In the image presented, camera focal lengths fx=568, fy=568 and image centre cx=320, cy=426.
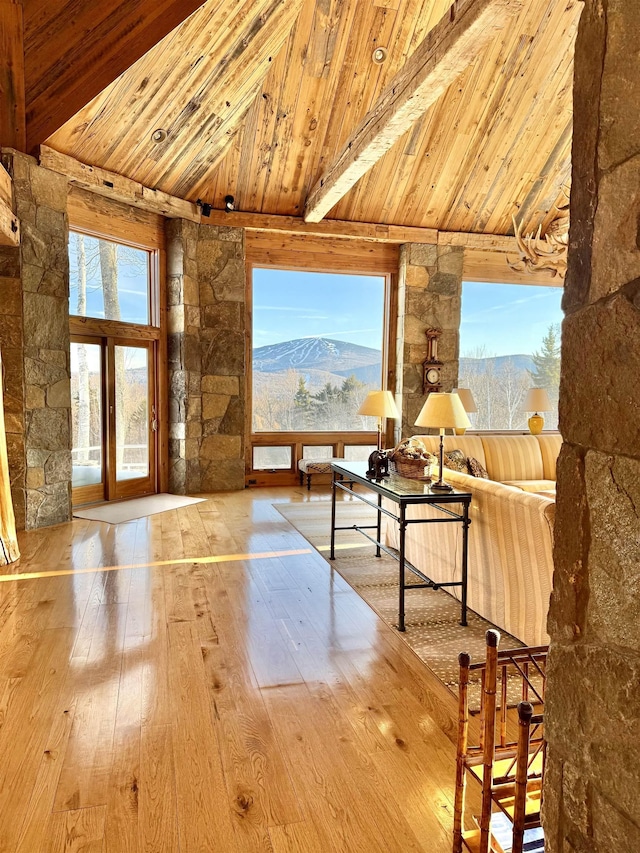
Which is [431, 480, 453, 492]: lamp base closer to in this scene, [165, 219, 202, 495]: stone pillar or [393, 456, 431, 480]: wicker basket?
[393, 456, 431, 480]: wicker basket

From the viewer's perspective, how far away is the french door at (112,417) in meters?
6.54

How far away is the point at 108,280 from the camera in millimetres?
6734

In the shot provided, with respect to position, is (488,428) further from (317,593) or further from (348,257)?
(317,593)

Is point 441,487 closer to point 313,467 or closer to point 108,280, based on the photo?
point 313,467

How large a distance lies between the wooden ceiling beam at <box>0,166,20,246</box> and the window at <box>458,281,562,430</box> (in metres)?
6.21

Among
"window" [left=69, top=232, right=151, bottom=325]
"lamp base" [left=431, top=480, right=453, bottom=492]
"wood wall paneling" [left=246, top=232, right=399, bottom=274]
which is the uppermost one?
"wood wall paneling" [left=246, top=232, right=399, bottom=274]

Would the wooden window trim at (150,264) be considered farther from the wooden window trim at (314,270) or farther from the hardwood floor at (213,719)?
the hardwood floor at (213,719)

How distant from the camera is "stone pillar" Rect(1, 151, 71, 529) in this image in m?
5.20

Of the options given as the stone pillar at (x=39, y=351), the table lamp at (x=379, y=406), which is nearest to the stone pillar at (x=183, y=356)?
the stone pillar at (x=39, y=351)

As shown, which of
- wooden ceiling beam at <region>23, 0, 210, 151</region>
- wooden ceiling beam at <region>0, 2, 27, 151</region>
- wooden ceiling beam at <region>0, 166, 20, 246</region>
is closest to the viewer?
wooden ceiling beam at <region>0, 166, 20, 246</region>

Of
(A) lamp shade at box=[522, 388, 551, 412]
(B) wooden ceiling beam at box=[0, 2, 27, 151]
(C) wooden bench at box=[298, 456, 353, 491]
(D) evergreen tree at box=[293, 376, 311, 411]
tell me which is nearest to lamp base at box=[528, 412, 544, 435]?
(A) lamp shade at box=[522, 388, 551, 412]

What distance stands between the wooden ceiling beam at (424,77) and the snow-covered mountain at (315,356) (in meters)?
2.39

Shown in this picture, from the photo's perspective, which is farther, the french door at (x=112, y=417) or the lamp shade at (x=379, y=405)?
the french door at (x=112, y=417)

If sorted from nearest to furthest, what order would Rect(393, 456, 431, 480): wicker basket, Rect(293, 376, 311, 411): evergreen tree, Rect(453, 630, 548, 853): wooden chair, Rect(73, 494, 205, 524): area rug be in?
Rect(453, 630, 548, 853): wooden chair
Rect(393, 456, 431, 480): wicker basket
Rect(73, 494, 205, 524): area rug
Rect(293, 376, 311, 411): evergreen tree
